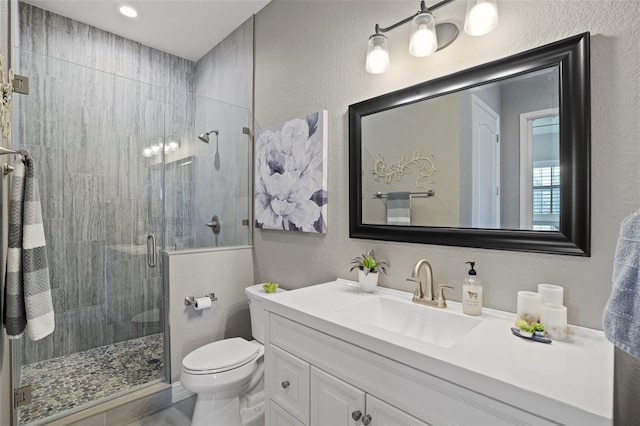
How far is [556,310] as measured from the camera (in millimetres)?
980

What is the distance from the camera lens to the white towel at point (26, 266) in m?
1.27

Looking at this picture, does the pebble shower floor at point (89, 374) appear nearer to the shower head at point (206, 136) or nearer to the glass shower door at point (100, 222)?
the glass shower door at point (100, 222)

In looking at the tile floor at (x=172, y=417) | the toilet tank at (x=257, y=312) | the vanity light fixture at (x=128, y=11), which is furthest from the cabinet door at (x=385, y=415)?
the vanity light fixture at (x=128, y=11)

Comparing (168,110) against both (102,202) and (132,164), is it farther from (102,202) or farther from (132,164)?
(102,202)

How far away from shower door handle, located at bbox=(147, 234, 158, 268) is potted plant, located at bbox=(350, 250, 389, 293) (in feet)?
4.98

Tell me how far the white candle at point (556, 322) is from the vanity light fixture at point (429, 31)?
40.4 inches

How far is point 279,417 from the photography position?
1.38 m

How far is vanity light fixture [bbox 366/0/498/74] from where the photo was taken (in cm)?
120

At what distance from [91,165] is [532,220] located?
9.00 feet

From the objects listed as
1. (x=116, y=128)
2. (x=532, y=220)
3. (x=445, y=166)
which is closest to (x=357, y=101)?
(x=445, y=166)

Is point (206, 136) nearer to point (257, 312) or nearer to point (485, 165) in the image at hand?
point (257, 312)

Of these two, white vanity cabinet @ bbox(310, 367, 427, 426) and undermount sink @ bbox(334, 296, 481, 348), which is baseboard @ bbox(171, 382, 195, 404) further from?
undermount sink @ bbox(334, 296, 481, 348)

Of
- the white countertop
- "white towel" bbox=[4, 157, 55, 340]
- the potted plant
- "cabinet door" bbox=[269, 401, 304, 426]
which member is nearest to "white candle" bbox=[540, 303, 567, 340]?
the white countertop

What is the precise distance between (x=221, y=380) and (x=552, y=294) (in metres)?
1.58
